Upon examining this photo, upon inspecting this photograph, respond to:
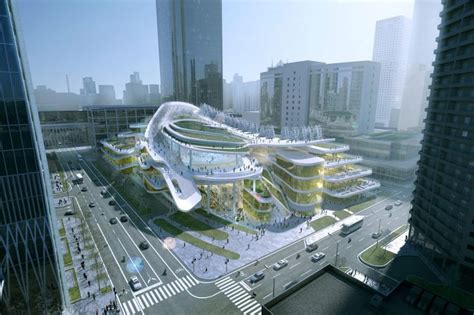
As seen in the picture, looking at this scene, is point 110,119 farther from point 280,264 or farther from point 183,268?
point 280,264

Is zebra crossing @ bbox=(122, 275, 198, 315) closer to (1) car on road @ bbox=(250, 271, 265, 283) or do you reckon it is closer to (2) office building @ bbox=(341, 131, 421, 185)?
(1) car on road @ bbox=(250, 271, 265, 283)

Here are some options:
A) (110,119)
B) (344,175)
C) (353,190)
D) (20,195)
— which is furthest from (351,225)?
(110,119)

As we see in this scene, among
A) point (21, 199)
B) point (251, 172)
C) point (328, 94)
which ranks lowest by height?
point (251, 172)

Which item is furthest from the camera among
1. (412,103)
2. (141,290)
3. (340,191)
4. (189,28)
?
(189,28)

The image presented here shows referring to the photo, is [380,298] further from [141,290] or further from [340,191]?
[340,191]

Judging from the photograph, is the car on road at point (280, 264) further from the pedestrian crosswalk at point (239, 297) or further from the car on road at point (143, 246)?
the car on road at point (143, 246)

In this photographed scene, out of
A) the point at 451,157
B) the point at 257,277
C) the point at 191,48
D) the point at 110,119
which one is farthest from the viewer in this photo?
the point at 191,48

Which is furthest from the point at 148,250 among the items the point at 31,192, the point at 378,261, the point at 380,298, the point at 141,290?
the point at 378,261
